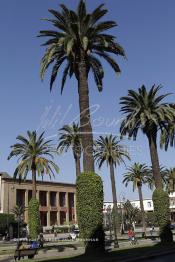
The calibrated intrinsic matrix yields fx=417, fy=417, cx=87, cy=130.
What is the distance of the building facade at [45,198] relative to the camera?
4316 inches

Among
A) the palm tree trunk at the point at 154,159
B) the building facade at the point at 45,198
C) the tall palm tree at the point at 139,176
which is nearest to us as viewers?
the palm tree trunk at the point at 154,159

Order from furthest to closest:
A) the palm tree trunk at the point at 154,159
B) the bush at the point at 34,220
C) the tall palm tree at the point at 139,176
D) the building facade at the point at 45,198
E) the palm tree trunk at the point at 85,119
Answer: the building facade at the point at 45,198 → the tall palm tree at the point at 139,176 → the bush at the point at 34,220 → the palm tree trunk at the point at 154,159 → the palm tree trunk at the point at 85,119

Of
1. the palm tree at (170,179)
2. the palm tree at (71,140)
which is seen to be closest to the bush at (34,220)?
the palm tree at (71,140)

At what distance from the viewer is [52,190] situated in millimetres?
125750

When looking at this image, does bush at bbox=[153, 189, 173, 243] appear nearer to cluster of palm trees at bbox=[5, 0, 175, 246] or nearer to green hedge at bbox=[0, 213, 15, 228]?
cluster of palm trees at bbox=[5, 0, 175, 246]

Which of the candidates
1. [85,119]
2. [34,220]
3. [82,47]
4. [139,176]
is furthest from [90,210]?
[139,176]

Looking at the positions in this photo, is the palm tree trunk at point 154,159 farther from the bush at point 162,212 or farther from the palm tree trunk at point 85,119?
the palm tree trunk at point 85,119

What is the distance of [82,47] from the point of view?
101ft

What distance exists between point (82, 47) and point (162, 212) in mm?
17661

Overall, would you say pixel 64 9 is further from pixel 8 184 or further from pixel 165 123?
pixel 8 184

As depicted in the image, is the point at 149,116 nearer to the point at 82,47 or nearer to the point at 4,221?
the point at 82,47

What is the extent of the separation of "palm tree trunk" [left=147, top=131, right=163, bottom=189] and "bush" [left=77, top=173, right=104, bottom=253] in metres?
13.0

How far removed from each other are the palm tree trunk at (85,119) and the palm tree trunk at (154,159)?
42.1ft

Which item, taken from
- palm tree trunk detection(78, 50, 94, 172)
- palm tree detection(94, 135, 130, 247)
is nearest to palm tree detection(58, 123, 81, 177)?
palm tree detection(94, 135, 130, 247)
